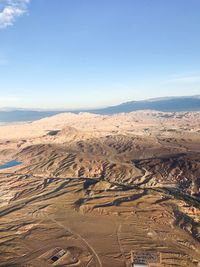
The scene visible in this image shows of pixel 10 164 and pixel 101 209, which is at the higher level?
pixel 10 164

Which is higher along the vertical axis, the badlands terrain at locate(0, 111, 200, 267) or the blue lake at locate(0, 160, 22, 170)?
the blue lake at locate(0, 160, 22, 170)

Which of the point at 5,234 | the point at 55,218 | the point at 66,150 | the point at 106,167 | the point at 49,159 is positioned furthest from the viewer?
the point at 66,150

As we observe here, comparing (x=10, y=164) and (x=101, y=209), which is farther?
(x=10, y=164)

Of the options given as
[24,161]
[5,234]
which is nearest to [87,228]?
[5,234]

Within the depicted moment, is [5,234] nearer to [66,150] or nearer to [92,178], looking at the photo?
[92,178]

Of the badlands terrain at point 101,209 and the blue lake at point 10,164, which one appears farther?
the blue lake at point 10,164

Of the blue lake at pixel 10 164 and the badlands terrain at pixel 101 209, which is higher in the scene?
the blue lake at pixel 10 164

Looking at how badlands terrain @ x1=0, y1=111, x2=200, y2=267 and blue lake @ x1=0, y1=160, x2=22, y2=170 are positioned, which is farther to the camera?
blue lake @ x1=0, y1=160, x2=22, y2=170

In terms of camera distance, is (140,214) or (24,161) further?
(24,161)
